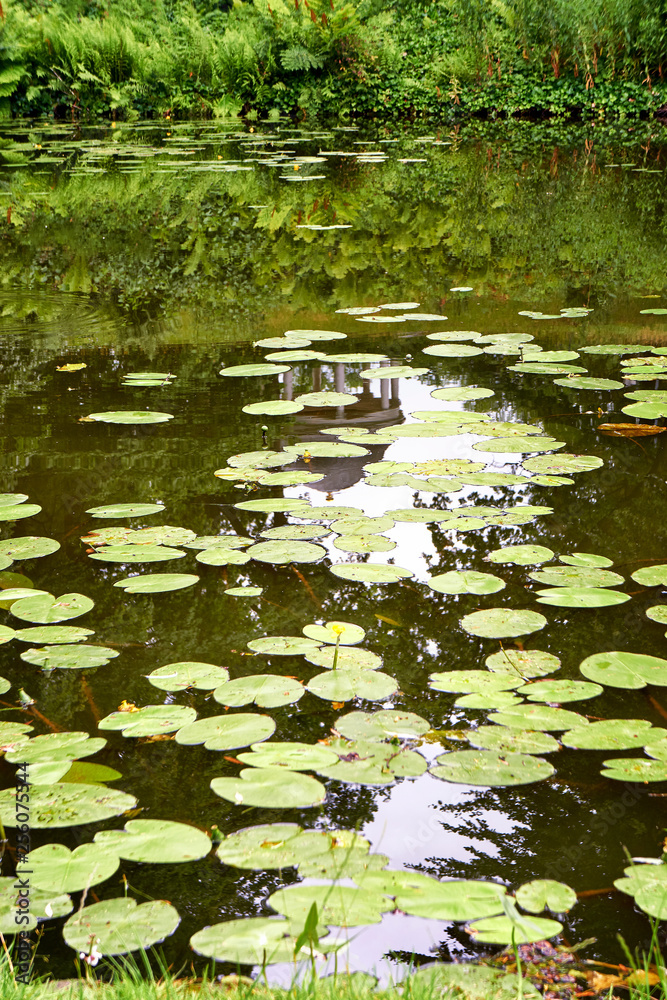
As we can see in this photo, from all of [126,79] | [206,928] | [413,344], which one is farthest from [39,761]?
[126,79]

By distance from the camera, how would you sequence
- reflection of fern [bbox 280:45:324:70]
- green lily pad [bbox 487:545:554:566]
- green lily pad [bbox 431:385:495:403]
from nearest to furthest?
green lily pad [bbox 487:545:554:566] < green lily pad [bbox 431:385:495:403] < reflection of fern [bbox 280:45:324:70]

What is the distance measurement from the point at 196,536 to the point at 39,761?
2.84ft

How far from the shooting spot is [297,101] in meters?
14.7

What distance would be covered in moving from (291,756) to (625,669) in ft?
2.20

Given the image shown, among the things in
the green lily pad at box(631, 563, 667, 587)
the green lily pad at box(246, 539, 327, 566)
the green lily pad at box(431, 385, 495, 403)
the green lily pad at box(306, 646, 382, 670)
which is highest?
the green lily pad at box(431, 385, 495, 403)

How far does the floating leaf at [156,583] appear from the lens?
2051mm

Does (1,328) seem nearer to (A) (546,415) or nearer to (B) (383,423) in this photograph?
(B) (383,423)

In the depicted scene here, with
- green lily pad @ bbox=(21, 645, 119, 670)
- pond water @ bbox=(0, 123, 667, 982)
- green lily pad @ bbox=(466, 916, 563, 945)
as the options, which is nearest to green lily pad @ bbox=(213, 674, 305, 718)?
pond water @ bbox=(0, 123, 667, 982)

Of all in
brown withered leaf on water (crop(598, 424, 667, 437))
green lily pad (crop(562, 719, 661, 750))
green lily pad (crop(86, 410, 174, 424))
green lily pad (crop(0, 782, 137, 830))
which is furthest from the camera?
green lily pad (crop(86, 410, 174, 424))

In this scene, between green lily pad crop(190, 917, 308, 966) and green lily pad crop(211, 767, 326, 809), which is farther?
green lily pad crop(211, 767, 326, 809)

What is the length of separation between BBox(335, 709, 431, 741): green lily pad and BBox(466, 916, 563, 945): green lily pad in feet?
1.38

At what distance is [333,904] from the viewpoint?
1.20 meters

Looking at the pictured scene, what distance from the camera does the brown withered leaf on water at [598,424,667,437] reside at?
287 cm

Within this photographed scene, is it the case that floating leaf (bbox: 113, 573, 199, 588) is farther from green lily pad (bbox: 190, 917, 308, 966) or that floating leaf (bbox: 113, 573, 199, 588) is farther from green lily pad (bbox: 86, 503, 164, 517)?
green lily pad (bbox: 190, 917, 308, 966)
